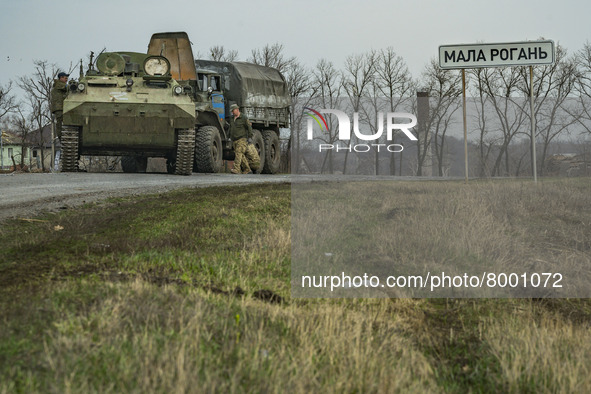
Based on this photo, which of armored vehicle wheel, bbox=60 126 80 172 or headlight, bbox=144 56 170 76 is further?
headlight, bbox=144 56 170 76

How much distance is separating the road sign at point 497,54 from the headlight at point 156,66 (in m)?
12.5

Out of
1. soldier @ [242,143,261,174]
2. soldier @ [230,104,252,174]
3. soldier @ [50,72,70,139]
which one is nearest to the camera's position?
soldier @ [50,72,70,139]

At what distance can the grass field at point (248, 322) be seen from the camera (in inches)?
114

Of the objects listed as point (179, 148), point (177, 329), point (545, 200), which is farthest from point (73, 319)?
point (179, 148)

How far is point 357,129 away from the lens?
4.36m

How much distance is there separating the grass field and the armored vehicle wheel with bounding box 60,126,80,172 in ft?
31.2

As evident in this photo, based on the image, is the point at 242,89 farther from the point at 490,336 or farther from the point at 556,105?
the point at 490,336

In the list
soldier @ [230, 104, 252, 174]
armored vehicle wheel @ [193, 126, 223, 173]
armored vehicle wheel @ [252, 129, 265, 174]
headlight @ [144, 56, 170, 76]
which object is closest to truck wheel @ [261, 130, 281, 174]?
armored vehicle wheel @ [252, 129, 265, 174]

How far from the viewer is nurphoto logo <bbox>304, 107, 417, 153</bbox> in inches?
171

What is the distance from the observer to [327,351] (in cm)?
344

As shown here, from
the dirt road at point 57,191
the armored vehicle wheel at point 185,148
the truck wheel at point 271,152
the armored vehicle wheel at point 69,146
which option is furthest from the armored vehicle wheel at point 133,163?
the dirt road at point 57,191

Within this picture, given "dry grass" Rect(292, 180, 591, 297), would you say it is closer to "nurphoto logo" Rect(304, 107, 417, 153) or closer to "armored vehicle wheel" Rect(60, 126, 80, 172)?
"nurphoto logo" Rect(304, 107, 417, 153)

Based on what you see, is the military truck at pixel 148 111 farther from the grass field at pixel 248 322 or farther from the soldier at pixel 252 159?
the grass field at pixel 248 322

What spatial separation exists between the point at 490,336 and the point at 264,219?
387 cm
